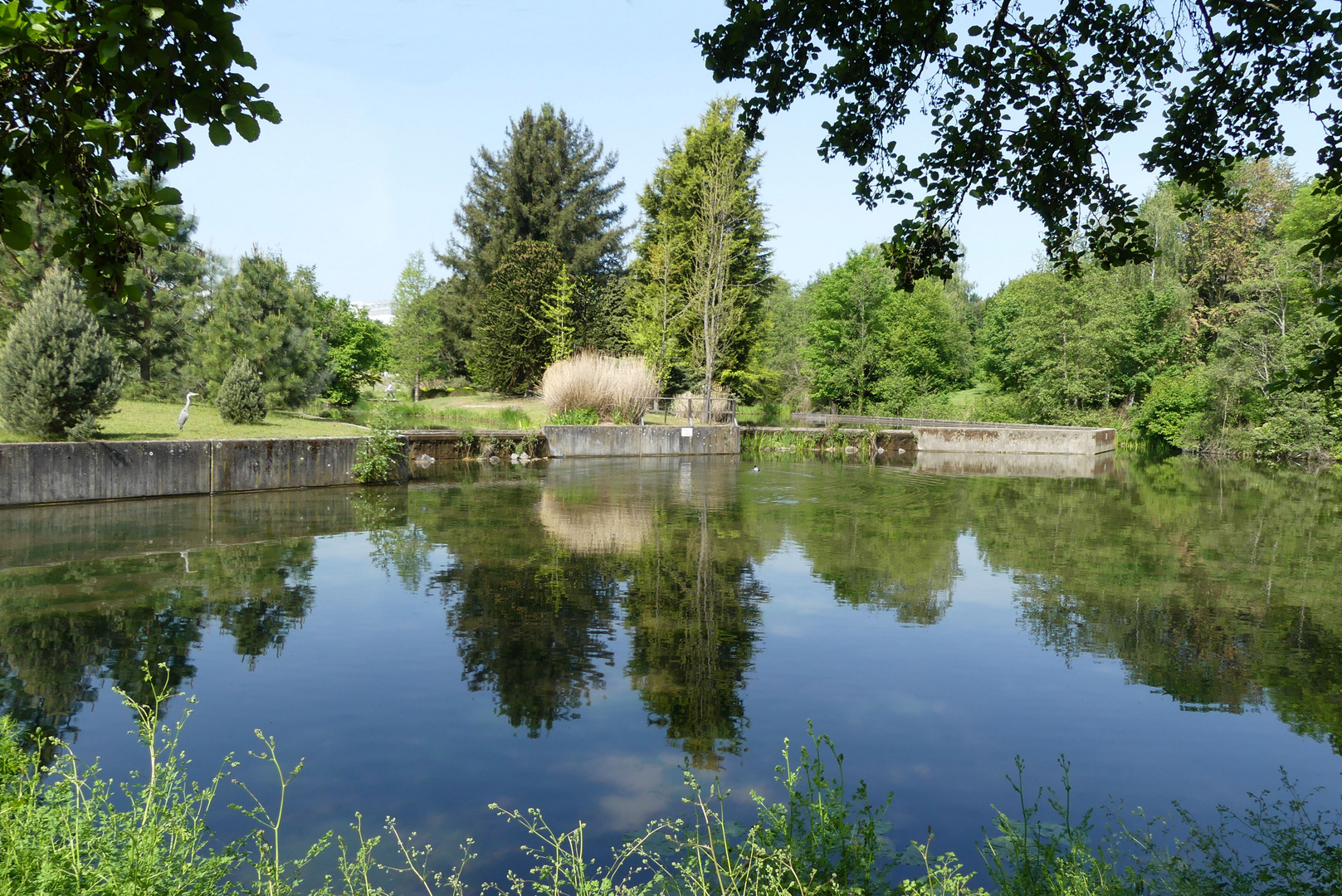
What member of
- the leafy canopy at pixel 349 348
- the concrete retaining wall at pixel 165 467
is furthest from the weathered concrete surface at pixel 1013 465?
the leafy canopy at pixel 349 348

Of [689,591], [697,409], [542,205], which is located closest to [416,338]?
[542,205]

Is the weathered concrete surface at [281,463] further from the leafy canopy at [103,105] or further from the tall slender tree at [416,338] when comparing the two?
the tall slender tree at [416,338]

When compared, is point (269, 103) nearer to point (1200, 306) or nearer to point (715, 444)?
point (715, 444)

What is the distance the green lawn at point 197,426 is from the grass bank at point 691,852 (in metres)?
11.3

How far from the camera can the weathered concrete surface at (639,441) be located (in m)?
22.5

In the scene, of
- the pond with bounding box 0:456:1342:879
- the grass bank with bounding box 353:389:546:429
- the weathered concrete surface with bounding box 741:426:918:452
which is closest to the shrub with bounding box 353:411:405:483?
the pond with bounding box 0:456:1342:879

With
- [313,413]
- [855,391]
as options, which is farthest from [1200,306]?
[313,413]

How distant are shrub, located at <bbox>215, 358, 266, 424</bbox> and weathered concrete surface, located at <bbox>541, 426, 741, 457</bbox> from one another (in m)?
6.98

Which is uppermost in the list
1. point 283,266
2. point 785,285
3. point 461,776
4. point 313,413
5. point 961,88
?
point 785,285

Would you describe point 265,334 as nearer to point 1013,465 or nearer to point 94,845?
point 1013,465

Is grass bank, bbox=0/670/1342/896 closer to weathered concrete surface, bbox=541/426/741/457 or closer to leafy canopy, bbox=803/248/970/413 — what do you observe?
weathered concrete surface, bbox=541/426/741/457

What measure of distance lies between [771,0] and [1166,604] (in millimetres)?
6226

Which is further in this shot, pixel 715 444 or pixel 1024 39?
pixel 715 444

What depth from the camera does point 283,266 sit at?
861 inches
